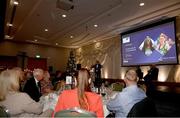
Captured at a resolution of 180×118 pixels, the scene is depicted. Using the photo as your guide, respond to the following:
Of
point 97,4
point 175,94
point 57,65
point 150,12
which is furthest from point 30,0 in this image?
point 57,65

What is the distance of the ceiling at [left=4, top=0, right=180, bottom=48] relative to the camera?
646 cm

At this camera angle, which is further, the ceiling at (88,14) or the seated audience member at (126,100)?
the ceiling at (88,14)

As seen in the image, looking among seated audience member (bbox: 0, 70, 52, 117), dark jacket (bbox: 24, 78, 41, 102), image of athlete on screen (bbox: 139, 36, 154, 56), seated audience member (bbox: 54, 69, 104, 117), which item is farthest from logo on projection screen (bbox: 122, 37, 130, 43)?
seated audience member (bbox: 0, 70, 52, 117)

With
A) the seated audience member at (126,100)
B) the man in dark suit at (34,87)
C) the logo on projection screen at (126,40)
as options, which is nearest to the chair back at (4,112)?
the seated audience member at (126,100)

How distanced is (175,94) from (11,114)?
461 centimetres

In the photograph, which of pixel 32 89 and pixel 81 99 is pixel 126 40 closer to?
pixel 32 89

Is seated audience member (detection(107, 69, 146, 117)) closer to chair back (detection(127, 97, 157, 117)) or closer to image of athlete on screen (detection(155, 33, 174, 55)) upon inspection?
chair back (detection(127, 97, 157, 117))

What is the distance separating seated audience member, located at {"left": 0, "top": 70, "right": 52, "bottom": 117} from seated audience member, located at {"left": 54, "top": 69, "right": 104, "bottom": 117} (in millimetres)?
294

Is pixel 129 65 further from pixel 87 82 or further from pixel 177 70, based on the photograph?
pixel 87 82

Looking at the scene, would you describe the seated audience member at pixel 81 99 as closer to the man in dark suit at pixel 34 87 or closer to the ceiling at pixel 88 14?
A: the man in dark suit at pixel 34 87

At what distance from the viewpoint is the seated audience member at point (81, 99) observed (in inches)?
87.4

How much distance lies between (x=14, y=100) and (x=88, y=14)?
5.95 m

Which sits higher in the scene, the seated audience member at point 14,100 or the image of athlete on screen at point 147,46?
the image of athlete on screen at point 147,46

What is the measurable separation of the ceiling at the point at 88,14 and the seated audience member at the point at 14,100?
4.16 m
